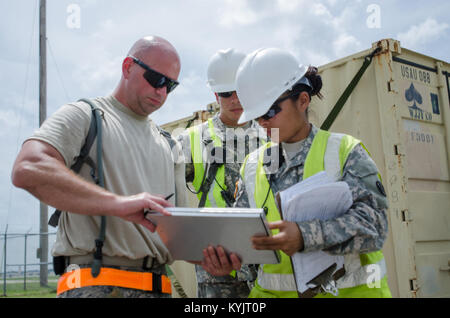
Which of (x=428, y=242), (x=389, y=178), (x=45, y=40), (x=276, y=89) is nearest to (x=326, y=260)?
(x=276, y=89)

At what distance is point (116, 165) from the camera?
192cm

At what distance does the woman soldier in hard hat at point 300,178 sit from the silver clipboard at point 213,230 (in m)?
0.09

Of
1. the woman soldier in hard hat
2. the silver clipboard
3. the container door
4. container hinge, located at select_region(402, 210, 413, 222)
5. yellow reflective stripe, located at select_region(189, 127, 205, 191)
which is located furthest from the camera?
the container door

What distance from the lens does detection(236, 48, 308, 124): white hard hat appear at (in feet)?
6.45

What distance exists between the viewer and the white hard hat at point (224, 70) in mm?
3287

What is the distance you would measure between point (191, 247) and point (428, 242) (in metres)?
2.60

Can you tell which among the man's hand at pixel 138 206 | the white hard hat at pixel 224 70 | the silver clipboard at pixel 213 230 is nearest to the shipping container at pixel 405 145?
the white hard hat at pixel 224 70

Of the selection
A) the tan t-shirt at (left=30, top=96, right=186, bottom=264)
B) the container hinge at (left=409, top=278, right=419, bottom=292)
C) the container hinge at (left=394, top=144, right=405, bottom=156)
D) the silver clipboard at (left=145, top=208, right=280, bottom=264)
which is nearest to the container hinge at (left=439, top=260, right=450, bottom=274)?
the container hinge at (left=409, top=278, right=419, bottom=292)

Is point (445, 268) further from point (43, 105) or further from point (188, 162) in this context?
point (43, 105)

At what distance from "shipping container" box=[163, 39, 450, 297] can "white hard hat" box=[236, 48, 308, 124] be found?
1.85 m

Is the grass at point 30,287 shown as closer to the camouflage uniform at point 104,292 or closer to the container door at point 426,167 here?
the container door at point 426,167

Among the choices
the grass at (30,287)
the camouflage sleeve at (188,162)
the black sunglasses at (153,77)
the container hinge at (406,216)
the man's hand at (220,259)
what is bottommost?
the grass at (30,287)

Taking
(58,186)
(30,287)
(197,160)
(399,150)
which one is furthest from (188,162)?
(30,287)

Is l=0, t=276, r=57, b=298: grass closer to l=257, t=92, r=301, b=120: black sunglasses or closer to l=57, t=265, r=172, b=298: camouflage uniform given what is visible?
l=57, t=265, r=172, b=298: camouflage uniform
